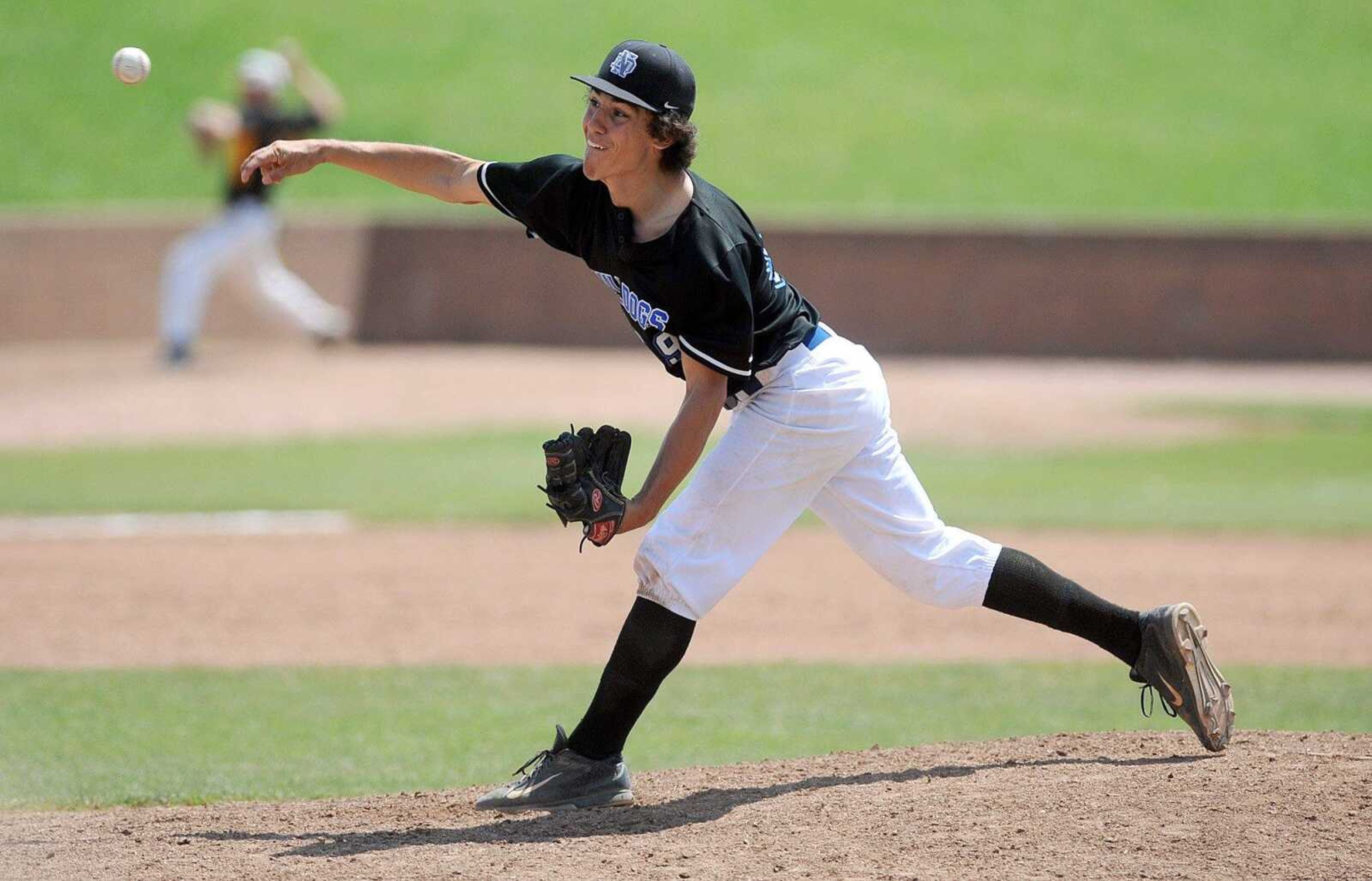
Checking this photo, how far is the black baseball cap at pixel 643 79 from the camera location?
423cm

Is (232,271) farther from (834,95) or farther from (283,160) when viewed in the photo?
(283,160)

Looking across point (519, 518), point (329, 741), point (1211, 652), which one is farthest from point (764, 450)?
point (519, 518)

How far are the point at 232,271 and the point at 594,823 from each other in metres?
13.8

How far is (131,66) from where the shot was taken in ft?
16.5

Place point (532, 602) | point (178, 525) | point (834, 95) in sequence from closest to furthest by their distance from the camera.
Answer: point (532, 602) → point (178, 525) → point (834, 95)

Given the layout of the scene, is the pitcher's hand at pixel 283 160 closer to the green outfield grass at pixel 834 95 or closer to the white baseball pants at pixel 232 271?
the white baseball pants at pixel 232 271

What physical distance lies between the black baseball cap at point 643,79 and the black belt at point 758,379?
2.54ft

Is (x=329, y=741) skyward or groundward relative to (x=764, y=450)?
groundward

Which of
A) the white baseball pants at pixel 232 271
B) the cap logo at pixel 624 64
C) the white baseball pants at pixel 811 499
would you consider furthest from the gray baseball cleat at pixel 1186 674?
the white baseball pants at pixel 232 271

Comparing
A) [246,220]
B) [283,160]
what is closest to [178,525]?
[246,220]

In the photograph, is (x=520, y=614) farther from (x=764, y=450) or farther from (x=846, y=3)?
(x=846, y=3)

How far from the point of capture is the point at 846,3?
95.5ft

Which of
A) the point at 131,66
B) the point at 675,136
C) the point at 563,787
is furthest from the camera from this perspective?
the point at 131,66

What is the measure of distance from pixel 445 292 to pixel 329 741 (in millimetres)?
13780
